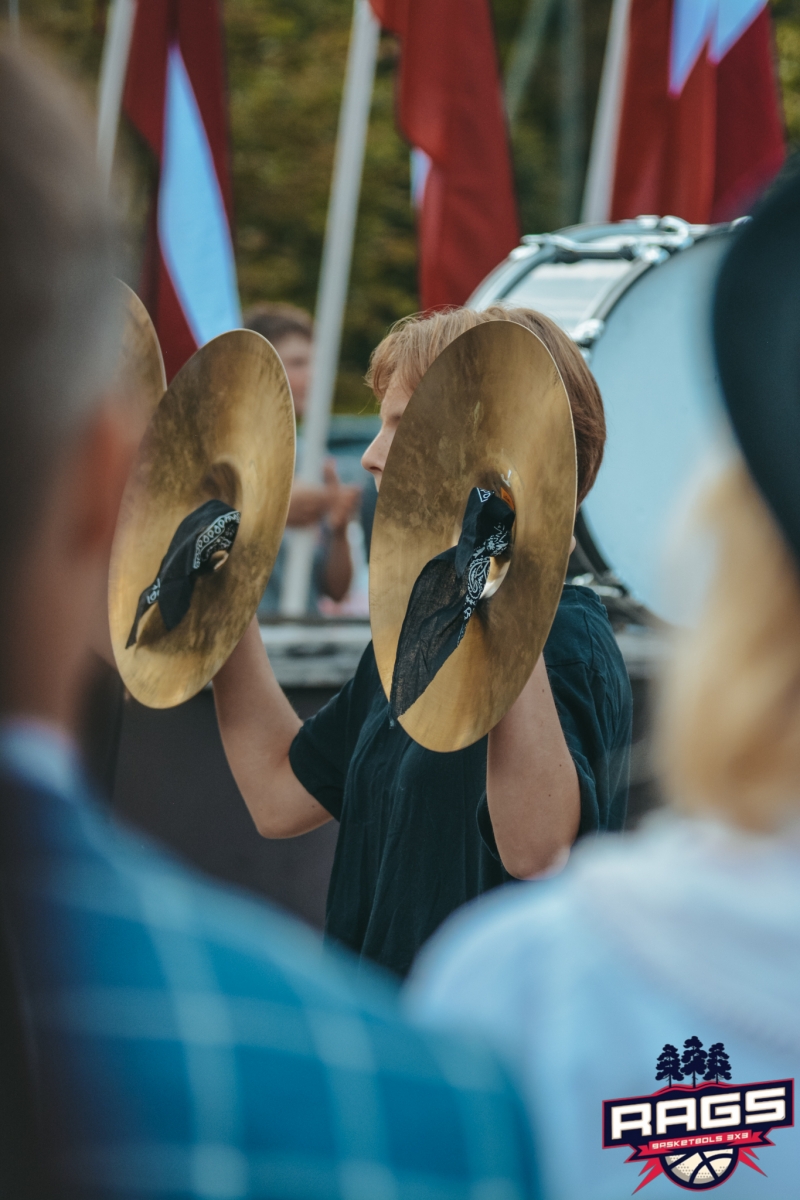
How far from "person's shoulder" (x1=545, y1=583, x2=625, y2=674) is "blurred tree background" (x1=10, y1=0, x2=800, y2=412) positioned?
614 centimetres

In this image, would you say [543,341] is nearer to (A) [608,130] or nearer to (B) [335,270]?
(B) [335,270]

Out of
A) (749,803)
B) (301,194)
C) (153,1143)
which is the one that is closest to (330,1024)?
(153,1143)

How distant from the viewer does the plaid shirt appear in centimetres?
58

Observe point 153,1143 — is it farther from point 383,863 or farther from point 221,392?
point 221,392

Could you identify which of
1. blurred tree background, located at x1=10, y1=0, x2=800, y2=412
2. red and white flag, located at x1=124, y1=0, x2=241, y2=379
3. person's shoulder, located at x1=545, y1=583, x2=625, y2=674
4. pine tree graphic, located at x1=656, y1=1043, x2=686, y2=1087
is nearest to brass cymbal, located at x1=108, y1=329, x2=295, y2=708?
person's shoulder, located at x1=545, y1=583, x2=625, y2=674

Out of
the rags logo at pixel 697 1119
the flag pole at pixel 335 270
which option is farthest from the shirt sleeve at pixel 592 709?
the flag pole at pixel 335 270

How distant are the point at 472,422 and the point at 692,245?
1.50m

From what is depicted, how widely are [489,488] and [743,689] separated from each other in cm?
74

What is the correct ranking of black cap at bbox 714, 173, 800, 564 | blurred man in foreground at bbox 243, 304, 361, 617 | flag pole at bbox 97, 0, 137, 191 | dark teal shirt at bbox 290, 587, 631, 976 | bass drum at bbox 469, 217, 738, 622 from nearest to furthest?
black cap at bbox 714, 173, 800, 564, dark teal shirt at bbox 290, 587, 631, 976, bass drum at bbox 469, 217, 738, 622, flag pole at bbox 97, 0, 137, 191, blurred man in foreground at bbox 243, 304, 361, 617

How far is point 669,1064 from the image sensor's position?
73 cm

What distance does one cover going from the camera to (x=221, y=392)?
1.63m

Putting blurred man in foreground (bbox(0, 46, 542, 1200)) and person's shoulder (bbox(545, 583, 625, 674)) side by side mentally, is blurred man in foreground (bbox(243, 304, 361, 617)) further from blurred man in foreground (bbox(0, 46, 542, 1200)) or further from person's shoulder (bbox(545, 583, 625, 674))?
blurred man in foreground (bbox(0, 46, 542, 1200))

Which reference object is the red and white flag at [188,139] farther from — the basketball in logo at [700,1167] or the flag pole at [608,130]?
the basketball in logo at [700,1167]

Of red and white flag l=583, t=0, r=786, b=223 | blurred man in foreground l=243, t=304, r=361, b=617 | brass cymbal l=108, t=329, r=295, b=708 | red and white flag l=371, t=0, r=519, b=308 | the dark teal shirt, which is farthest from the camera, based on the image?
red and white flag l=583, t=0, r=786, b=223
